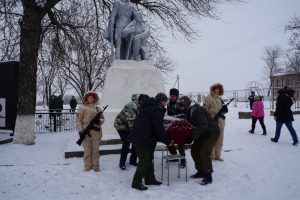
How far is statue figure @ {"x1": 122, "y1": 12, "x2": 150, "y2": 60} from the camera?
9.49m

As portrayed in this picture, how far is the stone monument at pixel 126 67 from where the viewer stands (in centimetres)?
920

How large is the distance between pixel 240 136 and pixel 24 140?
712cm

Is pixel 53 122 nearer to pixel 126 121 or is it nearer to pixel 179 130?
pixel 126 121

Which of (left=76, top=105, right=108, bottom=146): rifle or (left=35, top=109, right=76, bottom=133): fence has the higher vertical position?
(left=76, top=105, right=108, bottom=146): rifle

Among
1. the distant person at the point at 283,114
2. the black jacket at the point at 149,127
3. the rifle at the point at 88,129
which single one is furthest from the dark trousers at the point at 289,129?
Answer: the rifle at the point at 88,129

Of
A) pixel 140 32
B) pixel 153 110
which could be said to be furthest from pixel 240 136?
pixel 153 110

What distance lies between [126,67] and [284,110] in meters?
4.96

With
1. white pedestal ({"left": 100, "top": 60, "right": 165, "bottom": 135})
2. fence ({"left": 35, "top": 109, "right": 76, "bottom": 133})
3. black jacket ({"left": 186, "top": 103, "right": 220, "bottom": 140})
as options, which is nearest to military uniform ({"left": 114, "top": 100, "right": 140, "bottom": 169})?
black jacket ({"left": 186, "top": 103, "right": 220, "bottom": 140})

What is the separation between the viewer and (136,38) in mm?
9516

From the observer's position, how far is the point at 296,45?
27406mm

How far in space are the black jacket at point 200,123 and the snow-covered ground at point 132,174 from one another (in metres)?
0.95

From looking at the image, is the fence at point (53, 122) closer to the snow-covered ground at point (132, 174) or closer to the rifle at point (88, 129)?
the snow-covered ground at point (132, 174)

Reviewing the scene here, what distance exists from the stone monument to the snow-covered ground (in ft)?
6.36

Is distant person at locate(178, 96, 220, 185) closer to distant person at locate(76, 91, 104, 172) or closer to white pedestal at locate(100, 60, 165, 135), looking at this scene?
distant person at locate(76, 91, 104, 172)
